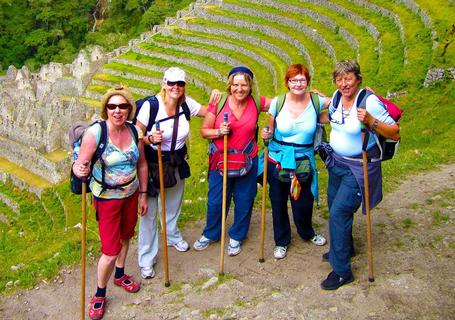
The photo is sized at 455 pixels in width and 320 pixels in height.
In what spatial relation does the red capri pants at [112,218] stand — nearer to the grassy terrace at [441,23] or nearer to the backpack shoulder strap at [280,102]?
the backpack shoulder strap at [280,102]

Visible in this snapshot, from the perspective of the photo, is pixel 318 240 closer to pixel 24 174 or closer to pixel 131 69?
pixel 24 174

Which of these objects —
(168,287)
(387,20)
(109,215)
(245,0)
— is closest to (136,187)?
(109,215)

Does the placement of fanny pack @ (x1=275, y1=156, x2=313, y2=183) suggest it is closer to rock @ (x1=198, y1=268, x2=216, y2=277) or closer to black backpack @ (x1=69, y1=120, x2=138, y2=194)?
rock @ (x1=198, y1=268, x2=216, y2=277)

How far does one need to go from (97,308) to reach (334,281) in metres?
2.58

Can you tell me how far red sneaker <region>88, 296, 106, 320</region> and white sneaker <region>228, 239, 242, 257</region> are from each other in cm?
169

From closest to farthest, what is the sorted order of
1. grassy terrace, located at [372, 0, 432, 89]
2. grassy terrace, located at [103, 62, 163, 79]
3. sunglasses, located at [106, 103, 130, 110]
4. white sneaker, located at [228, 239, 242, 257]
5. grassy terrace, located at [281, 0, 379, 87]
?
1. sunglasses, located at [106, 103, 130, 110]
2. white sneaker, located at [228, 239, 242, 257]
3. grassy terrace, located at [372, 0, 432, 89]
4. grassy terrace, located at [281, 0, 379, 87]
5. grassy terrace, located at [103, 62, 163, 79]

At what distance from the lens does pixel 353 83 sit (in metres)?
5.18

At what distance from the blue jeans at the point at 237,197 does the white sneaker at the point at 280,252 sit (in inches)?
18.0

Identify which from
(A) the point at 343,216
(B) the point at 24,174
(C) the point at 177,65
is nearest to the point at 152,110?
(A) the point at 343,216

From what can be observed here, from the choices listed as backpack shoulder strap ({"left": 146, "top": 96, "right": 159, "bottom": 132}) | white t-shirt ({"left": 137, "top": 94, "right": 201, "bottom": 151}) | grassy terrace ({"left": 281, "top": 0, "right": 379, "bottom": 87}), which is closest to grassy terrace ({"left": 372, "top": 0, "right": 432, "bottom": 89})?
grassy terrace ({"left": 281, "top": 0, "right": 379, "bottom": 87})

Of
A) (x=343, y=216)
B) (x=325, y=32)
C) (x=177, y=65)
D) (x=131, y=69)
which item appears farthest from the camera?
(x=131, y=69)

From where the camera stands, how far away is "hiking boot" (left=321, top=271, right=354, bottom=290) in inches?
221

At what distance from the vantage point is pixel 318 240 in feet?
21.9

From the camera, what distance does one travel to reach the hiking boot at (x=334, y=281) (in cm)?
562
